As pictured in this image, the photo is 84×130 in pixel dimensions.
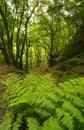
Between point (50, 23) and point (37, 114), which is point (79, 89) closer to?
point (37, 114)

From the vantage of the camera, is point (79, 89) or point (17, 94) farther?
point (17, 94)

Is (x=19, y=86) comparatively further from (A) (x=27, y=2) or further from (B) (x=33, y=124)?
(A) (x=27, y=2)

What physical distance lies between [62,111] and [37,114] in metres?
0.65

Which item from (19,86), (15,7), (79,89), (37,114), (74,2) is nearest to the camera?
(79,89)

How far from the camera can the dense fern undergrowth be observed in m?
2.90

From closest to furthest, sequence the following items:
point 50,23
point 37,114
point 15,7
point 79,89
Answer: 1. point 79,89
2. point 37,114
3. point 15,7
4. point 50,23

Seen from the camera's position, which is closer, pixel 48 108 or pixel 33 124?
pixel 33 124

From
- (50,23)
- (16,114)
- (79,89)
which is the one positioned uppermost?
(50,23)

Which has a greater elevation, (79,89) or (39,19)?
(39,19)

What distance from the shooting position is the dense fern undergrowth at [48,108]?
9.53 ft

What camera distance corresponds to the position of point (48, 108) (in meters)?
3.16

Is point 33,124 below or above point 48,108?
below

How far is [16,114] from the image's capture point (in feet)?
12.0

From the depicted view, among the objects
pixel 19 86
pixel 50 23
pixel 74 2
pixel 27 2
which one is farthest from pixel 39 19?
pixel 19 86
